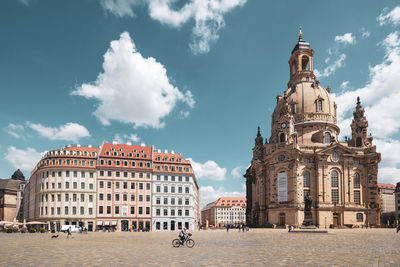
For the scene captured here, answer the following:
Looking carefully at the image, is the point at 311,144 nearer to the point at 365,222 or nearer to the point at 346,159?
the point at 346,159

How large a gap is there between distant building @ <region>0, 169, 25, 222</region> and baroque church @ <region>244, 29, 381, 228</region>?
86309 millimetres

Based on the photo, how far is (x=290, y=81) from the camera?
105625mm

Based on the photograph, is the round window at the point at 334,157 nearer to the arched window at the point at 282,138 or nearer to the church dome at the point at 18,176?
the arched window at the point at 282,138

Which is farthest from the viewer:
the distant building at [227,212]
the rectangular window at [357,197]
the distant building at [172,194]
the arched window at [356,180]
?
the distant building at [227,212]

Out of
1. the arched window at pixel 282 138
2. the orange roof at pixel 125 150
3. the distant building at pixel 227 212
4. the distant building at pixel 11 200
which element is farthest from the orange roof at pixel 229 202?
the orange roof at pixel 125 150

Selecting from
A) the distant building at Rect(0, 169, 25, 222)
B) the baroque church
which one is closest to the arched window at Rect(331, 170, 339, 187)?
the baroque church

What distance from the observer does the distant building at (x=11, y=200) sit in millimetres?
119875

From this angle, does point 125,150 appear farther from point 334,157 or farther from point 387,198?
point 387,198

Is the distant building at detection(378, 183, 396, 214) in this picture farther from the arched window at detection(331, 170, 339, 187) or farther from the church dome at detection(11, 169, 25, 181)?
the church dome at detection(11, 169, 25, 181)

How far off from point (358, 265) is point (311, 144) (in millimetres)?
73313

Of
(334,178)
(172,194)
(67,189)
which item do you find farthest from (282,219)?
(67,189)

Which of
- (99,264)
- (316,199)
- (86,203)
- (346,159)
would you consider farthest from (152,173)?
(99,264)

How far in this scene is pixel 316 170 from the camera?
264 feet

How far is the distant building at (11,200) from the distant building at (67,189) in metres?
51.8
